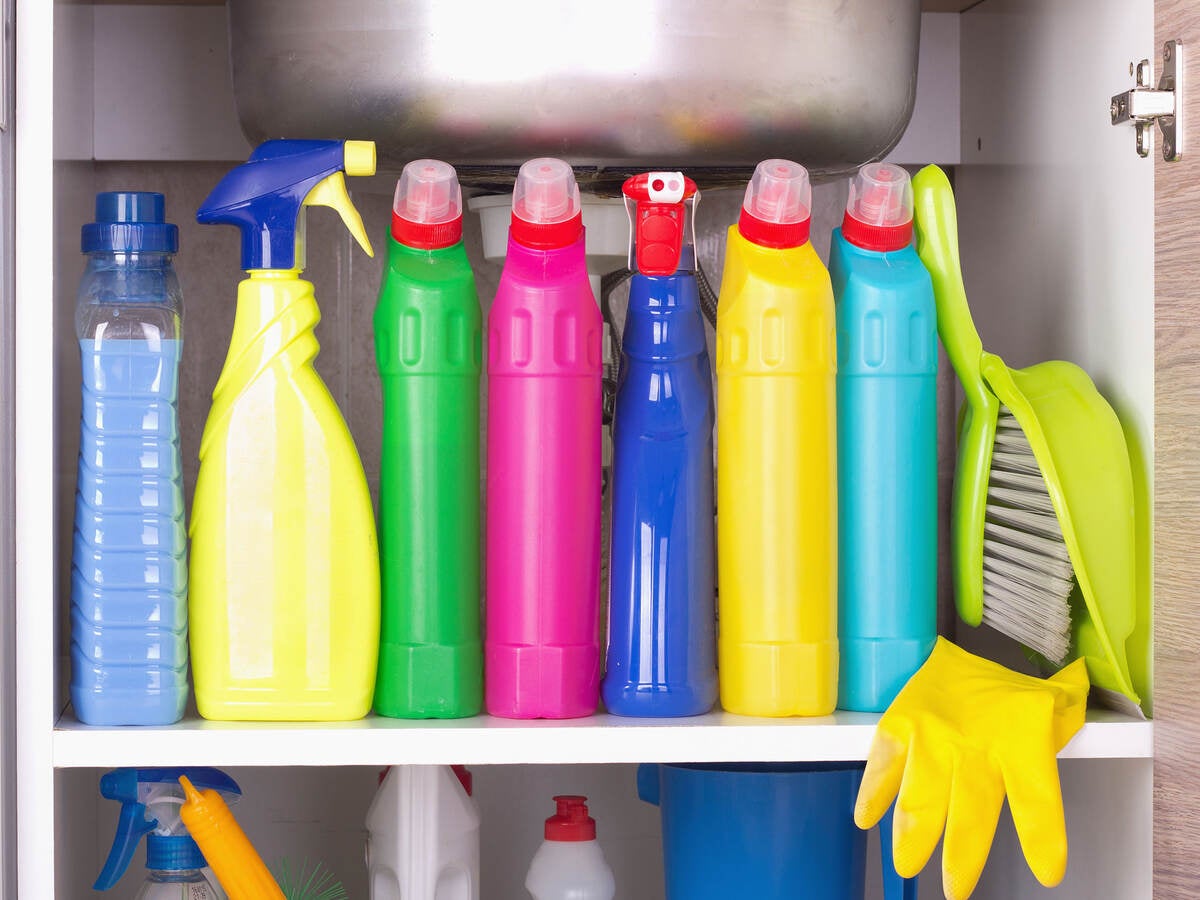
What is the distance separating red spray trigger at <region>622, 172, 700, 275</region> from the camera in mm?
746

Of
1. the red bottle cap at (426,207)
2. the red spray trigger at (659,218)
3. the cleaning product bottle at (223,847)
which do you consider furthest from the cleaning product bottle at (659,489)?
the cleaning product bottle at (223,847)

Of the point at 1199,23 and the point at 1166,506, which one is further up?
the point at 1199,23

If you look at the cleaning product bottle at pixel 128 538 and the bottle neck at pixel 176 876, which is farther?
the bottle neck at pixel 176 876

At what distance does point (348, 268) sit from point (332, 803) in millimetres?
440

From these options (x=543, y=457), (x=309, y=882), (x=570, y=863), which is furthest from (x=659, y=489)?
(x=309, y=882)

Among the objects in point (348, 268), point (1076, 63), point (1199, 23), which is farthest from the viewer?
point (348, 268)

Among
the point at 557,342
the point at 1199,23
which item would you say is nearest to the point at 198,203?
the point at 557,342

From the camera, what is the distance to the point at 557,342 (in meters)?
0.74

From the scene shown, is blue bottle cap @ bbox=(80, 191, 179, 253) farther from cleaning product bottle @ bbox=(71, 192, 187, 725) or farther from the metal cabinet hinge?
the metal cabinet hinge

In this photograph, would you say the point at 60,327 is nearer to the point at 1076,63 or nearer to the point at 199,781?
the point at 199,781

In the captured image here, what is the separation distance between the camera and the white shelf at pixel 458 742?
28.2 inches

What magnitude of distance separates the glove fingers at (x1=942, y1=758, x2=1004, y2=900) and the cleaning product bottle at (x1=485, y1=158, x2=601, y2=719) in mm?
210

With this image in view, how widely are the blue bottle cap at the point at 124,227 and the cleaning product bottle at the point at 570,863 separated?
17.4 inches

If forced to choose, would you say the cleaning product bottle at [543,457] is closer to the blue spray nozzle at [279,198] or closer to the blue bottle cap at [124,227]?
the blue spray nozzle at [279,198]
